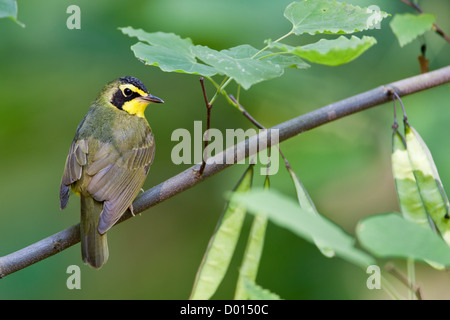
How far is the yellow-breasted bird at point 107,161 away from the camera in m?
3.08

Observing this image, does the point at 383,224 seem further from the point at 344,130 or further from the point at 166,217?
the point at 166,217

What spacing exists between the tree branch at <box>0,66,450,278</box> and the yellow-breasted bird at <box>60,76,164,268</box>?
41 centimetres

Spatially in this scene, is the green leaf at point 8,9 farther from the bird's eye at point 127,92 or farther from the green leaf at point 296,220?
the bird's eye at point 127,92

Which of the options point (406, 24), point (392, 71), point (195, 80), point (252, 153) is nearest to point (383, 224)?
point (406, 24)

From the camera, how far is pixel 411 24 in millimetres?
1788

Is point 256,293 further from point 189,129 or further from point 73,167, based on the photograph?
point 189,129

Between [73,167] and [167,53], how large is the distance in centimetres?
145

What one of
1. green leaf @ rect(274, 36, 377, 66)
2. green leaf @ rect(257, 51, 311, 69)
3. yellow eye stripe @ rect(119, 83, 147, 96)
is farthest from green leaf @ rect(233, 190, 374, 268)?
yellow eye stripe @ rect(119, 83, 147, 96)

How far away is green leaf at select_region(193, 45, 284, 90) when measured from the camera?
1.83 m

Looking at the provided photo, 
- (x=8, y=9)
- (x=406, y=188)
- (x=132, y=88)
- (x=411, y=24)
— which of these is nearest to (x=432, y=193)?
(x=406, y=188)

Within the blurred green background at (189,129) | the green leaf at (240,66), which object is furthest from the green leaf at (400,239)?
the blurred green background at (189,129)

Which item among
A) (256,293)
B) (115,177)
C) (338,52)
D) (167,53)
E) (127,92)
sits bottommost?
(256,293)

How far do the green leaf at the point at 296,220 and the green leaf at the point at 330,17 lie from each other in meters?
1.09

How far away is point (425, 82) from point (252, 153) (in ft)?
2.90
